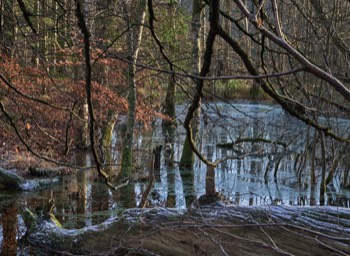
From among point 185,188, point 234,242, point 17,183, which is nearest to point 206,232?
point 234,242

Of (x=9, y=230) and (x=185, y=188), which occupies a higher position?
(x=185, y=188)

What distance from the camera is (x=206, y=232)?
5.04 meters

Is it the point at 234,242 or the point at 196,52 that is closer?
the point at 234,242

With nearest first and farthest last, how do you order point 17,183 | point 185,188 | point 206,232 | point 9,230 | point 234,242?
point 206,232
point 234,242
point 9,230
point 17,183
point 185,188

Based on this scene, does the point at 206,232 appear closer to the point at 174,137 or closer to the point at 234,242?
the point at 234,242

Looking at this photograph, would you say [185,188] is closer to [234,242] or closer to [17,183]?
[17,183]

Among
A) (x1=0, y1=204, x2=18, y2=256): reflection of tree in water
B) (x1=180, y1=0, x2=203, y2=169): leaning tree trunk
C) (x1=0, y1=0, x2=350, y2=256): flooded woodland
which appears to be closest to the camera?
(x1=0, y1=0, x2=350, y2=256): flooded woodland

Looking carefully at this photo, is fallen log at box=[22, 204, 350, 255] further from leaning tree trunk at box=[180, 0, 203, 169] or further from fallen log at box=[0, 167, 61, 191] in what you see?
leaning tree trunk at box=[180, 0, 203, 169]

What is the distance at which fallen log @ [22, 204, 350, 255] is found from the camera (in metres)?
5.31

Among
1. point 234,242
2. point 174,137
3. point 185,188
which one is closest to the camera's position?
point 234,242

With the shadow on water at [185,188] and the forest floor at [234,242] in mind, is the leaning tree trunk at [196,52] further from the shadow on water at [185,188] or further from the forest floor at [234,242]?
the forest floor at [234,242]

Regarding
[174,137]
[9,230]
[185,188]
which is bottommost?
[9,230]

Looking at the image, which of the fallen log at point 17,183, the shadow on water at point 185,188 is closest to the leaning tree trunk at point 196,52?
the shadow on water at point 185,188

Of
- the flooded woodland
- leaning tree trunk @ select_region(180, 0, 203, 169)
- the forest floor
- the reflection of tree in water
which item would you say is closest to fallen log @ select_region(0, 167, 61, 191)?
the flooded woodland
